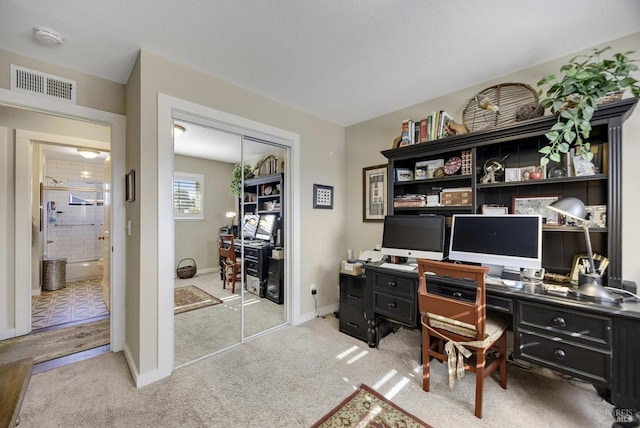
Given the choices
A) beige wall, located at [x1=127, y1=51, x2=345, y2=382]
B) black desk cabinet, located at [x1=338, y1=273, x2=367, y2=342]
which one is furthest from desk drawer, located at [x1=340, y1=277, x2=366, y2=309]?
beige wall, located at [x1=127, y1=51, x2=345, y2=382]

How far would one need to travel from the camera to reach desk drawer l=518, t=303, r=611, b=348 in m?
1.37

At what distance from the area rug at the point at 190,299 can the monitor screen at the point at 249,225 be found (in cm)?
74

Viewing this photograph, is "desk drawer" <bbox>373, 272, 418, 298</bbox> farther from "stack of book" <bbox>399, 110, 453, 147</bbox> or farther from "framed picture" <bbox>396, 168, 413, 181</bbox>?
"stack of book" <bbox>399, 110, 453, 147</bbox>

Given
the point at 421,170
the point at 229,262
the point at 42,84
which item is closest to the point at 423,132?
the point at 421,170

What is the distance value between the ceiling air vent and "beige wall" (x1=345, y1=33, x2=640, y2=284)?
2.88 meters

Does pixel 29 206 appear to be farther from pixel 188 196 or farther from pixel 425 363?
pixel 425 363

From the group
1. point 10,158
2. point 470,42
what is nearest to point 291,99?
point 470,42

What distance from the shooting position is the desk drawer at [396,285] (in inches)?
83.0

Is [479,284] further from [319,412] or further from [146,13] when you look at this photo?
[146,13]

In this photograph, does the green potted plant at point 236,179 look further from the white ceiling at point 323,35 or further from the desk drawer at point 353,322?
the desk drawer at point 353,322

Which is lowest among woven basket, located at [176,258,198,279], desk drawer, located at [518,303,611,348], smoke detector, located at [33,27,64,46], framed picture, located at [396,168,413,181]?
desk drawer, located at [518,303,611,348]

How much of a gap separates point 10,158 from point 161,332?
259 centimetres

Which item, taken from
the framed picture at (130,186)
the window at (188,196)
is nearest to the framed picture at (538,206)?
the window at (188,196)

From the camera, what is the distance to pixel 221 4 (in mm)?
1482
